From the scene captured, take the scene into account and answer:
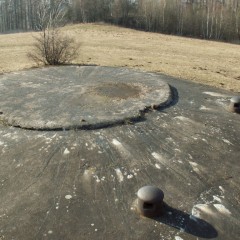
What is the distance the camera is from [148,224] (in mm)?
4754

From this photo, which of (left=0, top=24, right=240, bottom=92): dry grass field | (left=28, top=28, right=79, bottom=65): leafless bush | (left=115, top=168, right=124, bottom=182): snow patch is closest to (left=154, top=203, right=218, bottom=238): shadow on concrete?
(left=115, top=168, right=124, bottom=182): snow patch

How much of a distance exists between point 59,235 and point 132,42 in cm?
1837

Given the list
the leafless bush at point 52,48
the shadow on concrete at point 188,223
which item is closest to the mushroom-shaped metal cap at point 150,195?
the shadow on concrete at point 188,223

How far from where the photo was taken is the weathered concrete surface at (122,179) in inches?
186

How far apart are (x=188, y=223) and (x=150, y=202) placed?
22.1 inches

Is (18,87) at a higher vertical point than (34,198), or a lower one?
higher

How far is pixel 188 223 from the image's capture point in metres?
4.79

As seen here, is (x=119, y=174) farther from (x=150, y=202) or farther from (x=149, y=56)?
(x=149, y=56)

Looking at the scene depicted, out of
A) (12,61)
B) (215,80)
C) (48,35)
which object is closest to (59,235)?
(215,80)

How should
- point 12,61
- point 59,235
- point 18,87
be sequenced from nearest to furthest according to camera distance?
point 59,235 < point 18,87 < point 12,61

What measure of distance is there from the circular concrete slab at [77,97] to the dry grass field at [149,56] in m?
3.09

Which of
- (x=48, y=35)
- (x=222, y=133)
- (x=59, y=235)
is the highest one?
(x=48, y=35)

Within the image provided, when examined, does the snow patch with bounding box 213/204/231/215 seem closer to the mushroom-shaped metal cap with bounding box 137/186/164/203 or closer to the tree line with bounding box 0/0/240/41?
the mushroom-shaped metal cap with bounding box 137/186/164/203

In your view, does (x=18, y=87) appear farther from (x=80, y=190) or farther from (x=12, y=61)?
(x=12, y=61)
